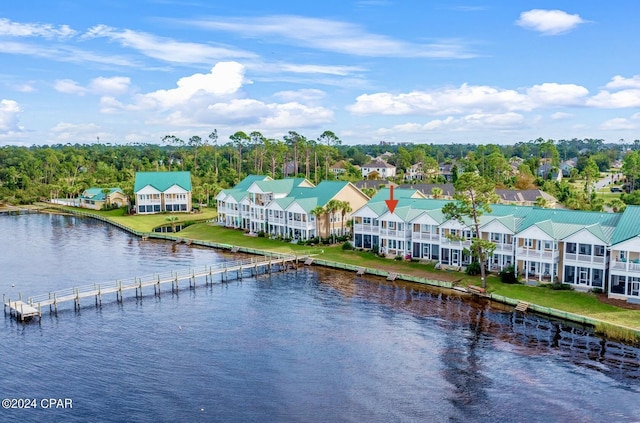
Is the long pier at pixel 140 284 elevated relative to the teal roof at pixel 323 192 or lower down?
lower down

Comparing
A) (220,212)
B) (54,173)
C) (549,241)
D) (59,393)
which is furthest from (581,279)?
(54,173)

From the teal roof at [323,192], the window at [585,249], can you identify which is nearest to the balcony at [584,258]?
the window at [585,249]

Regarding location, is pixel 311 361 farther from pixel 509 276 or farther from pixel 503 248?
pixel 503 248

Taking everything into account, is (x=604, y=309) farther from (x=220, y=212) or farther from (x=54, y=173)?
(x=54, y=173)

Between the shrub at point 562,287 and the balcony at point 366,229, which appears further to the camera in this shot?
the balcony at point 366,229

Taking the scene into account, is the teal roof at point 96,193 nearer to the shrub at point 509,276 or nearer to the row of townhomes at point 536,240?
the row of townhomes at point 536,240
